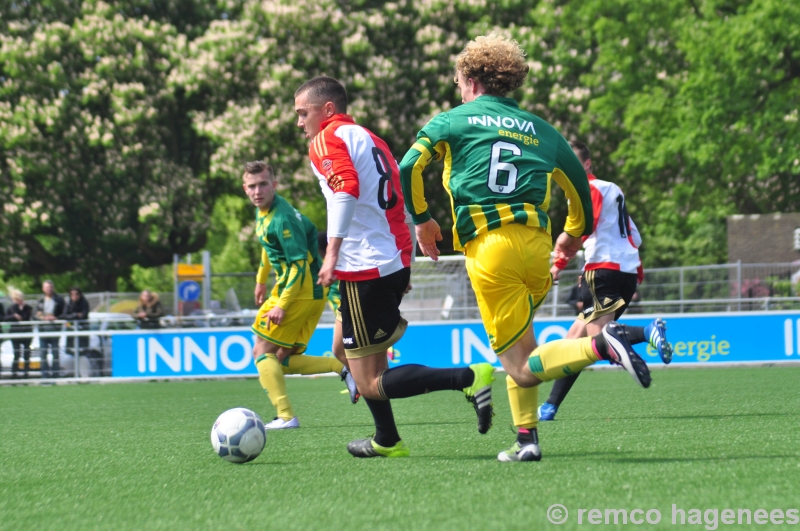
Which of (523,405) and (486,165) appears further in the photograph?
(523,405)

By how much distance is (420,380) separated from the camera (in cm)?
518

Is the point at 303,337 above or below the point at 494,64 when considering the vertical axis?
below

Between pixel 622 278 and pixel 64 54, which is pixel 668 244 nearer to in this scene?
pixel 64 54

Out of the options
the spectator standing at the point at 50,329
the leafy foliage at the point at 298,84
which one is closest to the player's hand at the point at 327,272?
the spectator standing at the point at 50,329

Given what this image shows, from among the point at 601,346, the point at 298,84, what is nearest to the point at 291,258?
the point at 601,346

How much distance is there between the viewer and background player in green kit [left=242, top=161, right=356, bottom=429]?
7.86 metres

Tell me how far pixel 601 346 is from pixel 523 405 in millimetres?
706

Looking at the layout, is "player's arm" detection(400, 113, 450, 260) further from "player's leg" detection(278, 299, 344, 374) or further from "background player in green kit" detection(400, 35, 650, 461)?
"player's leg" detection(278, 299, 344, 374)

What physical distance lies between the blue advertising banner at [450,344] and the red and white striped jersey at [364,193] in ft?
27.8

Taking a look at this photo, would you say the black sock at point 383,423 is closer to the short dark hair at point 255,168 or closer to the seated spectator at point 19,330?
the short dark hair at point 255,168

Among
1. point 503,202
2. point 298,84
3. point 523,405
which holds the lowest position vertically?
point 523,405

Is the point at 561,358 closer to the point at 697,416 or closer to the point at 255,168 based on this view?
the point at 697,416

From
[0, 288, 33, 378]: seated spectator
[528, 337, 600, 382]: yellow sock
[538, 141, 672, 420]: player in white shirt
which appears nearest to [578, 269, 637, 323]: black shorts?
[538, 141, 672, 420]: player in white shirt

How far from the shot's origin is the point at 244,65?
87.8ft
